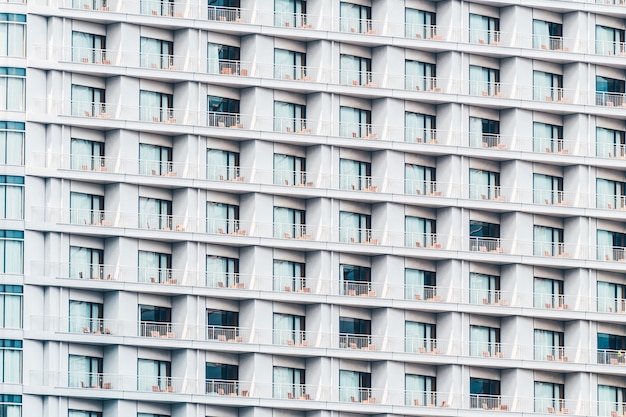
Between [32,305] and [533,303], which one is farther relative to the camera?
[533,303]

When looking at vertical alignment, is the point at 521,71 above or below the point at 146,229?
above

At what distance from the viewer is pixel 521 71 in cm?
15588

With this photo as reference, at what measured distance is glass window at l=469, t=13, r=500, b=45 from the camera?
156 m

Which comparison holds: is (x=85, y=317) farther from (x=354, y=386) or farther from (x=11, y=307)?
(x=354, y=386)

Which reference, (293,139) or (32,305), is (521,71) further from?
(32,305)

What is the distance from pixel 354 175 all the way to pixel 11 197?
21087 mm

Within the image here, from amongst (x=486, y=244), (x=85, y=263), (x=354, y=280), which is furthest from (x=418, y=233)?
(x=85, y=263)

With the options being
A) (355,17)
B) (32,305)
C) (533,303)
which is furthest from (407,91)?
(32,305)

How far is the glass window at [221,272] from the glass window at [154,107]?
8.76 m

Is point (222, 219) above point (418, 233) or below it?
above

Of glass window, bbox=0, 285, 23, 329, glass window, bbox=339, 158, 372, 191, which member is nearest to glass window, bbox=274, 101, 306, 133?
glass window, bbox=339, 158, 372, 191

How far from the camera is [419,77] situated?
15462 centimetres

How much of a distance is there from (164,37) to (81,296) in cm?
1648

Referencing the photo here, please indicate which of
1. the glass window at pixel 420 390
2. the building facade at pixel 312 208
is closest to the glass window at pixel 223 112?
the building facade at pixel 312 208
